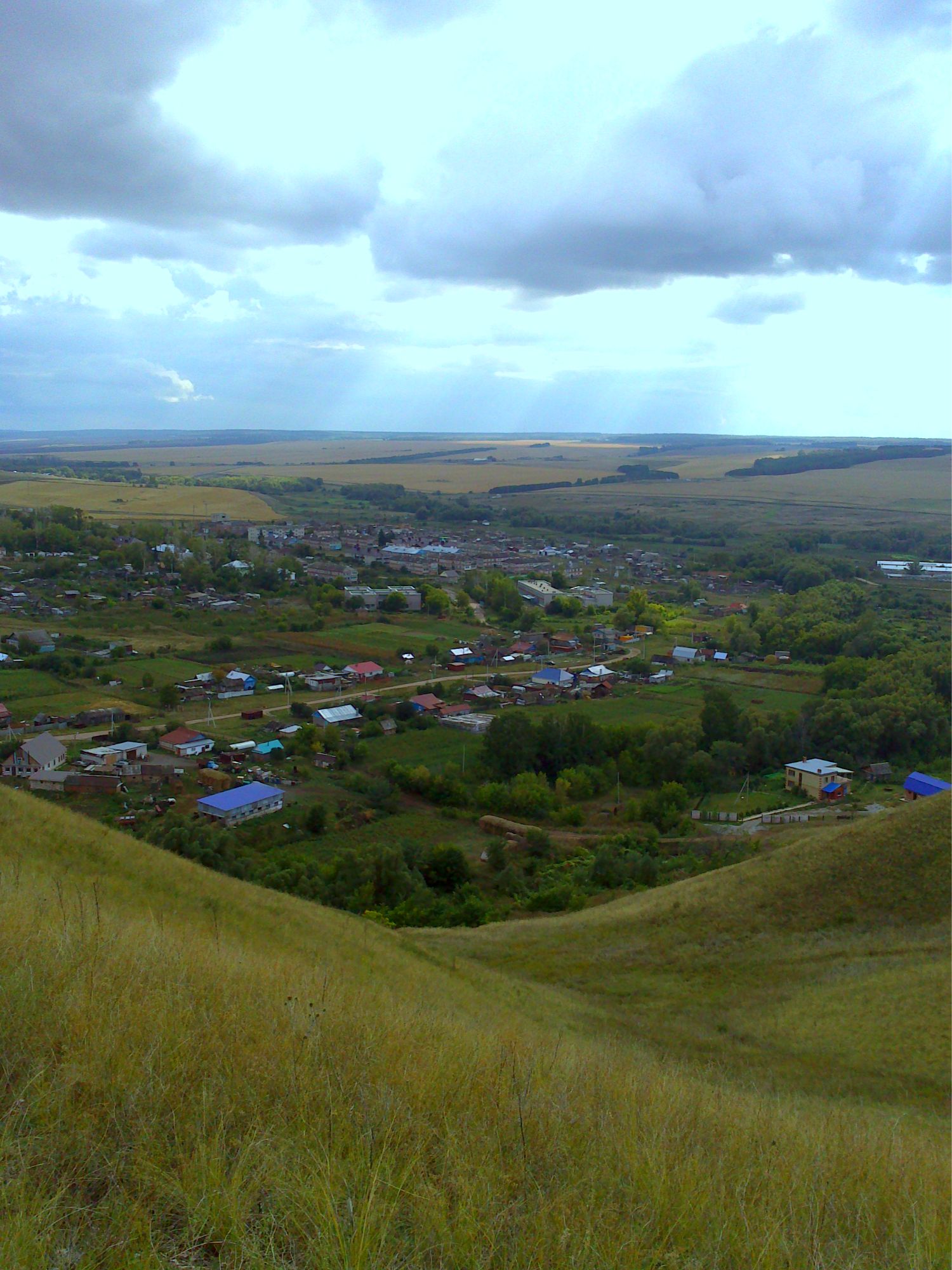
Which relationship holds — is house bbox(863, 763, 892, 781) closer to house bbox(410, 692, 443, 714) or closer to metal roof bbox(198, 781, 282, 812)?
house bbox(410, 692, 443, 714)

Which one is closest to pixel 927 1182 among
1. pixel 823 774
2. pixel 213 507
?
pixel 823 774

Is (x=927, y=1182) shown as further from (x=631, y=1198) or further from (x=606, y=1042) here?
(x=606, y=1042)

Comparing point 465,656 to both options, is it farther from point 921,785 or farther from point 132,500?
point 132,500

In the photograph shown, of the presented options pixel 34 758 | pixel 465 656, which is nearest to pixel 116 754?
pixel 34 758

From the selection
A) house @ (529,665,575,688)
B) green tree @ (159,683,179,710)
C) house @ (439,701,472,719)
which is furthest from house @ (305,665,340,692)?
house @ (529,665,575,688)

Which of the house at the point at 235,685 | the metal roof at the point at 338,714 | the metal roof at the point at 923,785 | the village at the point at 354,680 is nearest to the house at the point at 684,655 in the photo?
the village at the point at 354,680

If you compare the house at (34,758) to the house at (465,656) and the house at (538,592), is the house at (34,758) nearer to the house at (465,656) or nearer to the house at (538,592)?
the house at (465,656)

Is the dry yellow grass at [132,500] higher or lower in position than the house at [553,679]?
higher

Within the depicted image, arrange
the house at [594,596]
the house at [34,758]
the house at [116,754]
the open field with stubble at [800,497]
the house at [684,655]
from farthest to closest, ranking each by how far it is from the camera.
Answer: the open field with stubble at [800,497] → the house at [594,596] → the house at [684,655] → the house at [116,754] → the house at [34,758]
